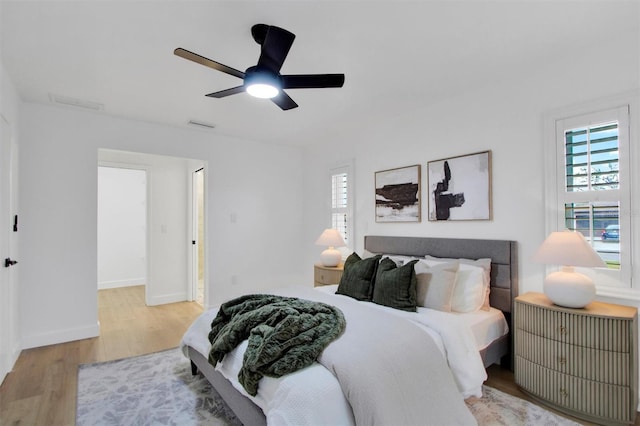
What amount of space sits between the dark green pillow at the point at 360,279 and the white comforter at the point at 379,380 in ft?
2.18

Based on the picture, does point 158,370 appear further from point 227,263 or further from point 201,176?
point 201,176

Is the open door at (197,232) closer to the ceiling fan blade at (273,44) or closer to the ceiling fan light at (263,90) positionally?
the ceiling fan light at (263,90)

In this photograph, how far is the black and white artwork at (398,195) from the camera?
3650mm

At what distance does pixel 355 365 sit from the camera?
63.9 inches

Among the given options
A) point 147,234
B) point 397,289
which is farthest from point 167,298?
point 397,289

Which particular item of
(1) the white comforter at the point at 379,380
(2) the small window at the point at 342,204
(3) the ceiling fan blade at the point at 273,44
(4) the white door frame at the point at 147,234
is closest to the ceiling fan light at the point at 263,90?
(3) the ceiling fan blade at the point at 273,44

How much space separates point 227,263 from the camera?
4.77 meters

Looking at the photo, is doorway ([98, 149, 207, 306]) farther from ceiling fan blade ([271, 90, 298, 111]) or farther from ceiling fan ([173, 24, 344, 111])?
ceiling fan ([173, 24, 344, 111])

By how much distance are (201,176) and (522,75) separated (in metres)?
4.50

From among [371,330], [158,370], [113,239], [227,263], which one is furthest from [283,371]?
[113,239]

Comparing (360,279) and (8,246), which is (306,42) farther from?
(8,246)

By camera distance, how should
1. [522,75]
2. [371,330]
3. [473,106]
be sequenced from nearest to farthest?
[371,330], [522,75], [473,106]

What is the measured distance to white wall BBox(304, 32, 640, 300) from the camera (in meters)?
2.42

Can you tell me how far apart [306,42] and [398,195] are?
6.81ft
